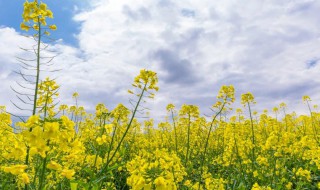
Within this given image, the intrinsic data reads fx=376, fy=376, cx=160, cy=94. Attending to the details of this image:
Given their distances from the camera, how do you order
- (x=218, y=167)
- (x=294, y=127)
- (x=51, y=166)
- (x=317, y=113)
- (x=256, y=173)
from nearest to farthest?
1. (x=51, y=166)
2. (x=256, y=173)
3. (x=218, y=167)
4. (x=317, y=113)
5. (x=294, y=127)

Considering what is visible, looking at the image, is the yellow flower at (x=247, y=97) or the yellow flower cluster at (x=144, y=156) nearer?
the yellow flower cluster at (x=144, y=156)

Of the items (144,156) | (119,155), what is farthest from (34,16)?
(144,156)

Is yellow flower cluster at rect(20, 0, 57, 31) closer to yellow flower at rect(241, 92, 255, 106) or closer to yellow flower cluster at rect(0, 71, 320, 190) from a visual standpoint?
yellow flower cluster at rect(0, 71, 320, 190)

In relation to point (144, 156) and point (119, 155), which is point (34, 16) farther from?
point (144, 156)

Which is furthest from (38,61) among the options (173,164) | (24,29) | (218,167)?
(218,167)

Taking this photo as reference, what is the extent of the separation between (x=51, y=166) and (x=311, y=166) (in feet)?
19.4

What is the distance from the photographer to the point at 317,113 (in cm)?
1154

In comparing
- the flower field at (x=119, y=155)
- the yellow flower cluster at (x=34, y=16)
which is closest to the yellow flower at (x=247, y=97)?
the flower field at (x=119, y=155)

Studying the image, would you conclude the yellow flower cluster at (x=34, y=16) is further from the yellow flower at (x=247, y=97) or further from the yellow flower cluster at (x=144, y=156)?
the yellow flower at (x=247, y=97)

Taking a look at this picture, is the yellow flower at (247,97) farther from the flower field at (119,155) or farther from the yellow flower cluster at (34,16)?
the yellow flower cluster at (34,16)

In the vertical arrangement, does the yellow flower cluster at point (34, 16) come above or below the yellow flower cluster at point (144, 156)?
above

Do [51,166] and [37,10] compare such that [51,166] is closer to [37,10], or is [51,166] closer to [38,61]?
[38,61]

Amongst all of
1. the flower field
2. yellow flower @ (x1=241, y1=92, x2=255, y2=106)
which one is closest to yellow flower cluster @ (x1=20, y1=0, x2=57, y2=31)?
the flower field

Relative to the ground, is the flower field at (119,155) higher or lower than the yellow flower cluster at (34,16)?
lower
